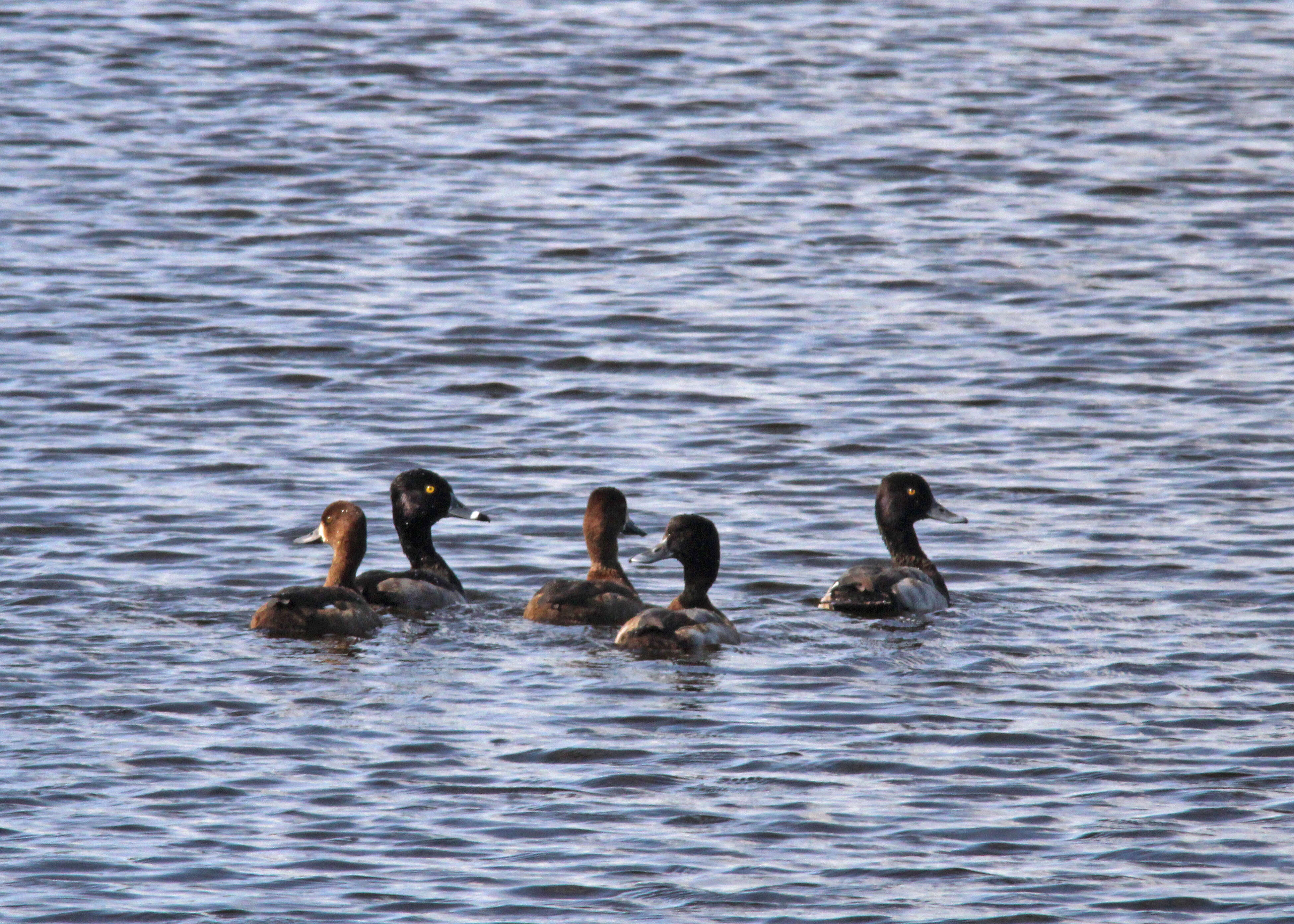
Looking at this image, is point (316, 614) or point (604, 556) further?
point (604, 556)

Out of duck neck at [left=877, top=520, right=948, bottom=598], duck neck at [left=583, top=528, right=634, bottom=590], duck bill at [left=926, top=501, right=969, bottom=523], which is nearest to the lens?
duck neck at [left=583, top=528, right=634, bottom=590]

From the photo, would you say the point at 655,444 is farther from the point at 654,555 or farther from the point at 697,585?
the point at 697,585

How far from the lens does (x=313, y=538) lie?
1353 cm

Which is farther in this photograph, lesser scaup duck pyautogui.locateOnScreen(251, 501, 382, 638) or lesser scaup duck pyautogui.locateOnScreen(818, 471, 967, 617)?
lesser scaup duck pyautogui.locateOnScreen(818, 471, 967, 617)

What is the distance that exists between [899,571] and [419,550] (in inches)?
111

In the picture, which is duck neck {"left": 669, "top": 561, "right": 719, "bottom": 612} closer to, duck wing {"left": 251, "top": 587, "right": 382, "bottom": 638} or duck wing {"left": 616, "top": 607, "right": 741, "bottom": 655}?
duck wing {"left": 616, "top": 607, "right": 741, "bottom": 655}

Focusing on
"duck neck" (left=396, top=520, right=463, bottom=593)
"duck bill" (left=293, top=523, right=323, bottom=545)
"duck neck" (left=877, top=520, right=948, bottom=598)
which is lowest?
"duck neck" (left=877, top=520, right=948, bottom=598)

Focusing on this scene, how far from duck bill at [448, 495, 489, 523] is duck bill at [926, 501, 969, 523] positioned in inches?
105

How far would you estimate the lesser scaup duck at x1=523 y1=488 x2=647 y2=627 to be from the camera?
12570 millimetres

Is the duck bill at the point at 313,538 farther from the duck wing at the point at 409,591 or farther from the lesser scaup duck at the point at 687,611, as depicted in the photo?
the lesser scaup duck at the point at 687,611

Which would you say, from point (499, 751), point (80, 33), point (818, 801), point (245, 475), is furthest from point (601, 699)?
point (80, 33)

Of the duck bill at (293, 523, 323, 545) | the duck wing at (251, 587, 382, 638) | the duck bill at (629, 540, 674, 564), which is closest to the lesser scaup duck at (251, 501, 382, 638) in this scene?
the duck wing at (251, 587, 382, 638)

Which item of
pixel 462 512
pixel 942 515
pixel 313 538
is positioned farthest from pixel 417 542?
pixel 942 515

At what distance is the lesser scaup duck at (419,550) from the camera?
12977 mm
